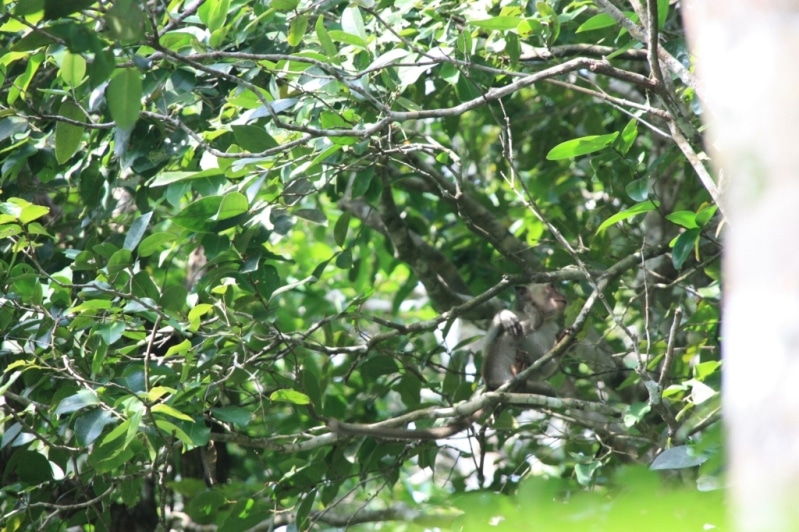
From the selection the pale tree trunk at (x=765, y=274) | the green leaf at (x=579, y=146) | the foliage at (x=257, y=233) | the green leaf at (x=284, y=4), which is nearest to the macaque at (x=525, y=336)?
the foliage at (x=257, y=233)

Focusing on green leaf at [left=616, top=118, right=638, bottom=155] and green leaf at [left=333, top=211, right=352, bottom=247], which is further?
green leaf at [left=333, top=211, right=352, bottom=247]

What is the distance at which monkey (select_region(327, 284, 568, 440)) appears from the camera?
4824 mm

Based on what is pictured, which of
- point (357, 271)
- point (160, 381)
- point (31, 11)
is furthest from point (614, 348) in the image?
point (31, 11)

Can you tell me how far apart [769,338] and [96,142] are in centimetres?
318

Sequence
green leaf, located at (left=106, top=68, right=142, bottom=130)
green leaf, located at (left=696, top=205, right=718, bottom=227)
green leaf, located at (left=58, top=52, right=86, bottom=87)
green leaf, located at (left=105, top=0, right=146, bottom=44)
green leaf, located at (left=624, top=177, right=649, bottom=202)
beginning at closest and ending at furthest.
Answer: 1. green leaf, located at (left=105, top=0, right=146, bottom=44)
2. green leaf, located at (left=106, top=68, right=142, bottom=130)
3. green leaf, located at (left=58, top=52, right=86, bottom=87)
4. green leaf, located at (left=696, top=205, right=718, bottom=227)
5. green leaf, located at (left=624, top=177, right=649, bottom=202)

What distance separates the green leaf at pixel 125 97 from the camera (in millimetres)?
2162

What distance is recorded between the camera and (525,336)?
5359 mm

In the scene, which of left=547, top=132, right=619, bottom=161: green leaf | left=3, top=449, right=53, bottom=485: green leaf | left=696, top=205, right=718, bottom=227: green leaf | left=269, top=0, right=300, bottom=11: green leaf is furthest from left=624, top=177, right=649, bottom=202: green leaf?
left=3, top=449, right=53, bottom=485: green leaf

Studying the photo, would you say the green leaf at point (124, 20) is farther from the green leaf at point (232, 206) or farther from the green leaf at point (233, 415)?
the green leaf at point (233, 415)

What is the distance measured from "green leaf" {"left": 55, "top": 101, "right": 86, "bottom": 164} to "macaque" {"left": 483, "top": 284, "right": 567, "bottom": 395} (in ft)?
8.33

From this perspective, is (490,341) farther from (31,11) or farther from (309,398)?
(31,11)

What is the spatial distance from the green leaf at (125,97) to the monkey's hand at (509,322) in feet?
10.5

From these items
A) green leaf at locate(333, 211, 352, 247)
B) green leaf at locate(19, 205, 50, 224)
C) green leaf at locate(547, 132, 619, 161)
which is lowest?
green leaf at locate(333, 211, 352, 247)

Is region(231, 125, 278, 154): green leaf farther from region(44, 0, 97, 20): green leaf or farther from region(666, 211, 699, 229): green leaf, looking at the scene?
region(666, 211, 699, 229): green leaf
